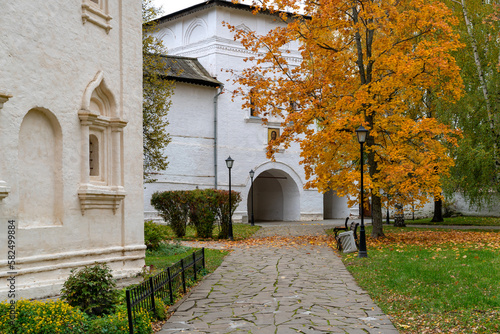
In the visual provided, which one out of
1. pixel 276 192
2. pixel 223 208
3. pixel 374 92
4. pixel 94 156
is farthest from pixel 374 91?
pixel 276 192

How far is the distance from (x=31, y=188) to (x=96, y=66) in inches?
101

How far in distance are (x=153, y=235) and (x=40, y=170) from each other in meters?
7.05

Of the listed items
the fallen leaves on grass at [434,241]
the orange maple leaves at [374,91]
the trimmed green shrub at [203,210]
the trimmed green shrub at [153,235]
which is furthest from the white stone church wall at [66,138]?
the fallen leaves on grass at [434,241]

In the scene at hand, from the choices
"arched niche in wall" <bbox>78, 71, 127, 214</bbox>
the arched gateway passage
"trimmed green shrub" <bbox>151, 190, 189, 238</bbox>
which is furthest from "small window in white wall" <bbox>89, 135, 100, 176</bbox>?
the arched gateway passage

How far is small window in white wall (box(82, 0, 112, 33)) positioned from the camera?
8.64 m

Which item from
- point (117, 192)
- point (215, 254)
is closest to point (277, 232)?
point (215, 254)

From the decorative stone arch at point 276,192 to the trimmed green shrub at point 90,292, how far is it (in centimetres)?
2248

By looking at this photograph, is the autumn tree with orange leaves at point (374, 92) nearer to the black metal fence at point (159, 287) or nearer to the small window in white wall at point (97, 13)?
the black metal fence at point (159, 287)

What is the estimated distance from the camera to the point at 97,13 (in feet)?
29.4

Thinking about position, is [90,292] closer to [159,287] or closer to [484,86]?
[159,287]

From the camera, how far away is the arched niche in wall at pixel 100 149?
856 cm

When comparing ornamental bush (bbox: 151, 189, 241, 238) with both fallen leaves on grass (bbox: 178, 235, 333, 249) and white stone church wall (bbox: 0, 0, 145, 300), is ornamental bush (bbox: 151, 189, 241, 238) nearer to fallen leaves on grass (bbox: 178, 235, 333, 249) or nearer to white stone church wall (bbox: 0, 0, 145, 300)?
fallen leaves on grass (bbox: 178, 235, 333, 249)

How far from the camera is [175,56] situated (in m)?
28.1

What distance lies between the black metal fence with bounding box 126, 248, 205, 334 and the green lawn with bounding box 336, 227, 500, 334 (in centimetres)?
341
